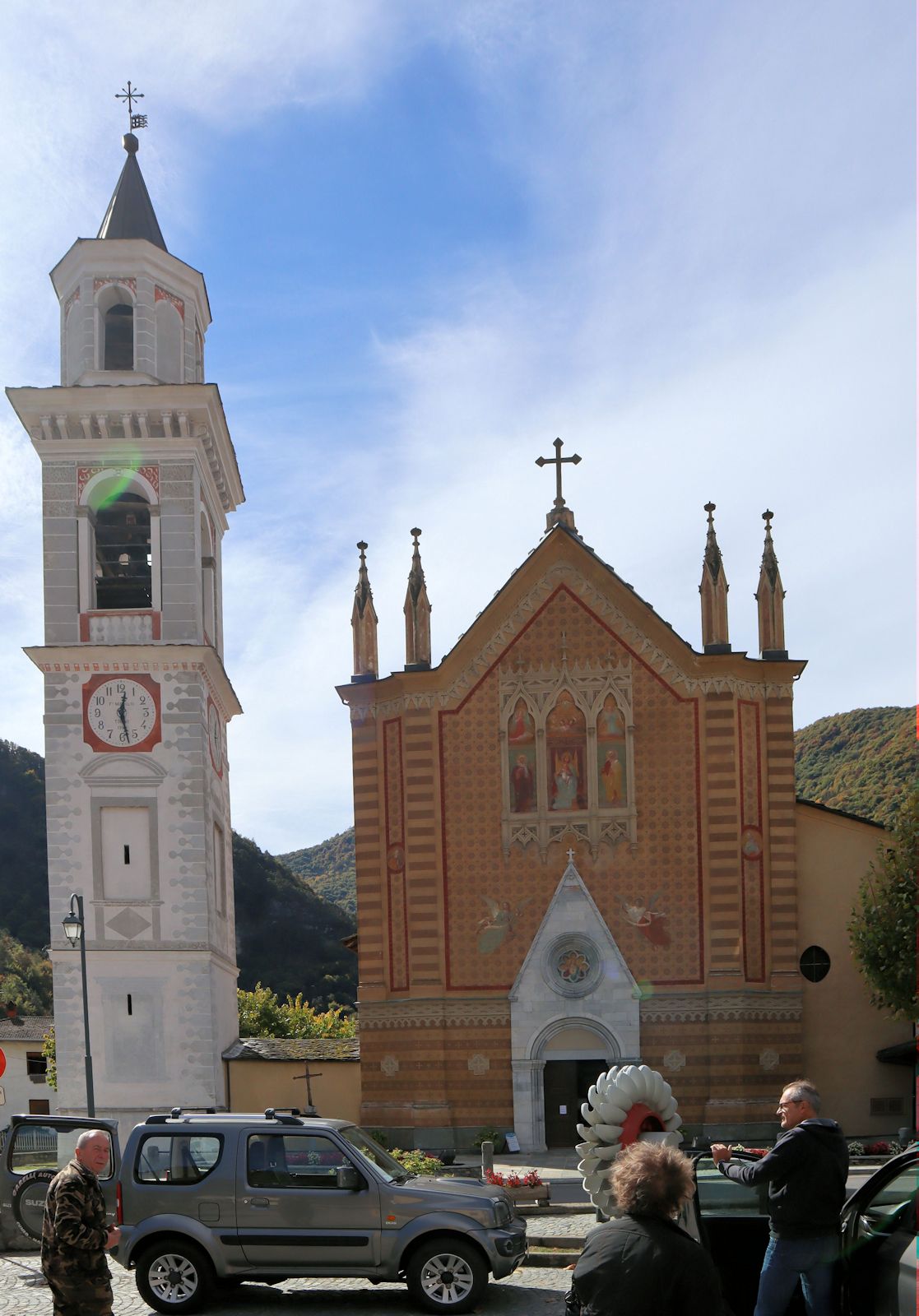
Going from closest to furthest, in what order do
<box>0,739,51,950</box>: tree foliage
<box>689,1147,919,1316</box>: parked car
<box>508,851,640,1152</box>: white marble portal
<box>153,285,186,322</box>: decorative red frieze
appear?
<box>689,1147,919,1316</box>: parked car
<box>508,851,640,1152</box>: white marble portal
<box>153,285,186,322</box>: decorative red frieze
<box>0,739,51,950</box>: tree foliage

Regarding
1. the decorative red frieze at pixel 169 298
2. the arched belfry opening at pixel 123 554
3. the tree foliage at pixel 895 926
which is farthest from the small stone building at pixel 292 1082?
the decorative red frieze at pixel 169 298

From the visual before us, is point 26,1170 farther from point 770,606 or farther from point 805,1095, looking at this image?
point 770,606

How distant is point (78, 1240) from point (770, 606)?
26279 millimetres

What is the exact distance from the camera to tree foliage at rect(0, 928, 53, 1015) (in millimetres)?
83750

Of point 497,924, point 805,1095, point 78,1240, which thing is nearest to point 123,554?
point 497,924

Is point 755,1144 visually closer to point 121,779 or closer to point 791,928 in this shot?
point 791,928

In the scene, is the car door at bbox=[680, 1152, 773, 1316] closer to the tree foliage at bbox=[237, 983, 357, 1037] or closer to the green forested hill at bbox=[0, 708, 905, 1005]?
the tree foliage at bbox=[237, 983, 357, 1037]

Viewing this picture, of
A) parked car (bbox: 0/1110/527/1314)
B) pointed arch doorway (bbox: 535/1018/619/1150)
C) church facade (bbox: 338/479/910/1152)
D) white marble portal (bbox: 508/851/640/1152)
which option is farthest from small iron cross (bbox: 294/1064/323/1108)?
parked car (bbox: 0/1110/527/1314)

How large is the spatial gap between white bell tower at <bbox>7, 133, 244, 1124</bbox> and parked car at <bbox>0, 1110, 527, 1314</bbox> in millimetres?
18359

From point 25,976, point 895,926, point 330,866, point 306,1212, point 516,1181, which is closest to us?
point 306,1212

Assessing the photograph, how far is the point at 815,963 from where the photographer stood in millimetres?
32969

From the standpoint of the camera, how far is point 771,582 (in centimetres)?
3391

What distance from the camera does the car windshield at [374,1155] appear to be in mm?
14867

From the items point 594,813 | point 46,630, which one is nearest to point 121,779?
point 46,630
